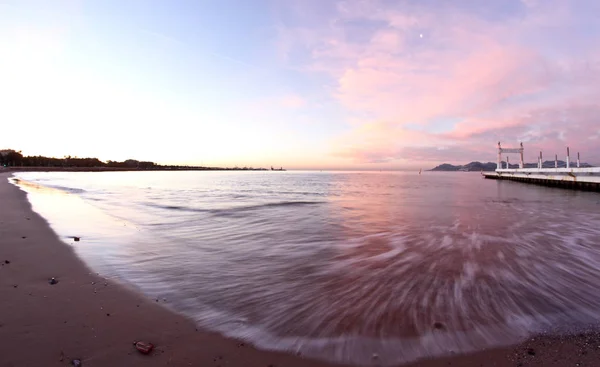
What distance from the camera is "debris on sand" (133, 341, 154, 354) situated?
3367mm

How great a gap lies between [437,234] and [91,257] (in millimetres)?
11106

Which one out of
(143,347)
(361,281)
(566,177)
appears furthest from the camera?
(566,177)

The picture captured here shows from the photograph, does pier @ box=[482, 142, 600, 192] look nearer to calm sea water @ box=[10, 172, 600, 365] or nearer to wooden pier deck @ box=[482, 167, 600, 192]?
wooden pier deck @ box=[482, 167, 600, 192]

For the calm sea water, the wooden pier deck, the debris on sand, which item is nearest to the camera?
the debris on sand

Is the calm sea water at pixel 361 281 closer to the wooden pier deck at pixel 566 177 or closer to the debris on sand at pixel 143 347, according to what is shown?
the debris on sand at pixel 143 347

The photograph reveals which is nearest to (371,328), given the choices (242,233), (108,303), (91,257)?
(108,303)

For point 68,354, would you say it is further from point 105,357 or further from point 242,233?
point 242,233

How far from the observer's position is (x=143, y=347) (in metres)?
3.41

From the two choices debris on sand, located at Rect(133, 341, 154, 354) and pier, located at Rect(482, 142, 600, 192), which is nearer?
debris on sand, located at Rect(133, 341, 154, 354)

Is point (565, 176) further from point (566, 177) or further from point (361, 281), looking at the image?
point (361, 281)

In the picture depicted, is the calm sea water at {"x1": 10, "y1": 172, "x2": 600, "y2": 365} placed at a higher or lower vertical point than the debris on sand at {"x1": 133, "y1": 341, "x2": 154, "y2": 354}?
lower

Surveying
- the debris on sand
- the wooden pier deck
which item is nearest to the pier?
the wooden pier deck

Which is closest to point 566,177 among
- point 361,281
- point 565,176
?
point 565,176

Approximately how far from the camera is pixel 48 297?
4781 millimetres
